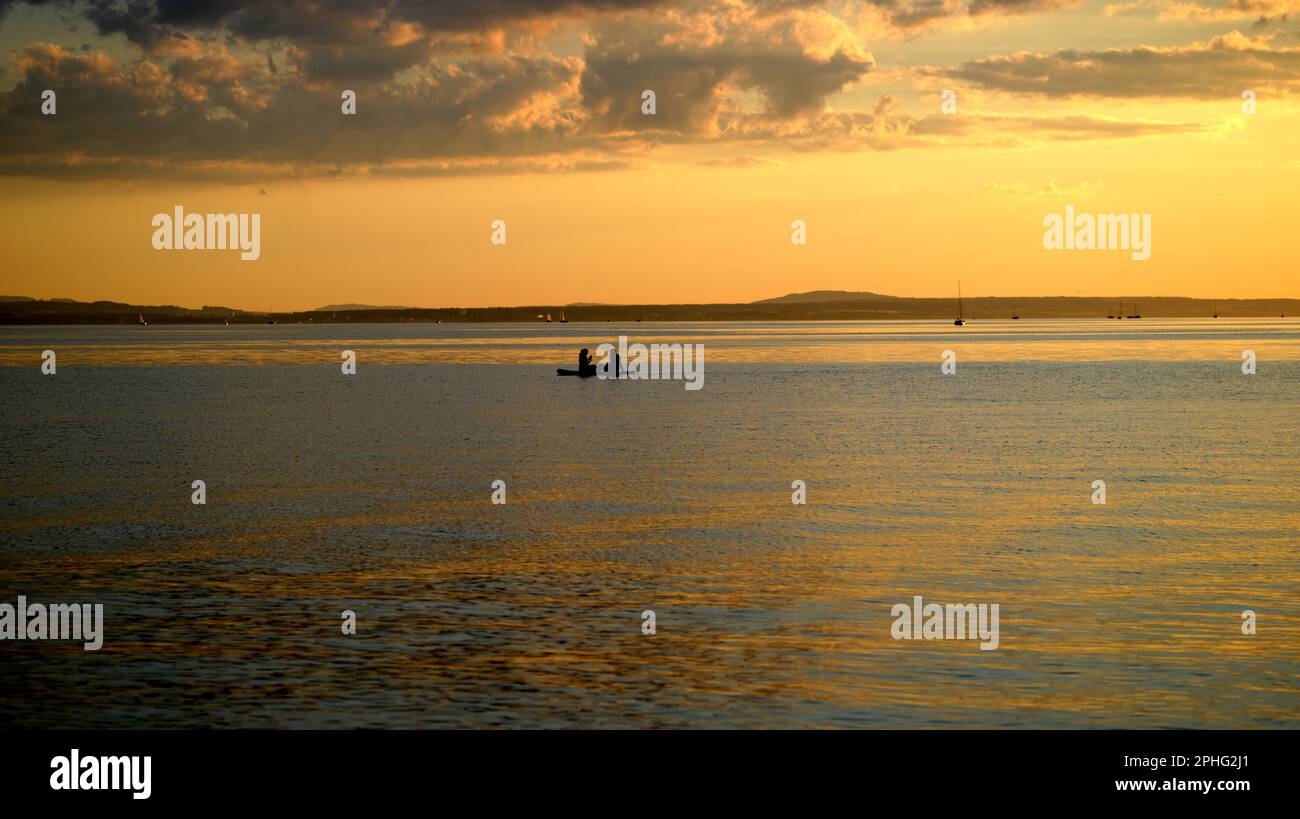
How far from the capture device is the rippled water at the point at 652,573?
672 inches

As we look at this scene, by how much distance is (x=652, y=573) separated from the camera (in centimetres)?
2552

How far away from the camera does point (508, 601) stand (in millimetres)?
22891

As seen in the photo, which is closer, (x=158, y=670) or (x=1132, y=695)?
(x=1132, y=695)

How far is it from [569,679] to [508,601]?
5212mm

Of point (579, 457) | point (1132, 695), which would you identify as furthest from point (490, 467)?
point (1132, 695)

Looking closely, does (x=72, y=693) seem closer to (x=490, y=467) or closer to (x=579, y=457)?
(x=490, y=467)

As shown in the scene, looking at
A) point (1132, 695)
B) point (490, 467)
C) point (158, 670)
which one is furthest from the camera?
point (490, 467)

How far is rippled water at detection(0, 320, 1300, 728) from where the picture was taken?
1706cm
